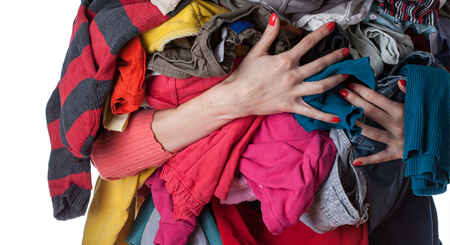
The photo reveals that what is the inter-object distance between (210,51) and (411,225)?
2.54 feet

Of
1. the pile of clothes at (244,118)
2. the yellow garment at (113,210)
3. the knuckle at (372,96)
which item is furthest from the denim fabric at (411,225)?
the yellow garment at (113,210)

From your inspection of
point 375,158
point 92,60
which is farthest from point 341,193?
point 92,60

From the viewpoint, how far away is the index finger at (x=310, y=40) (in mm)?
708

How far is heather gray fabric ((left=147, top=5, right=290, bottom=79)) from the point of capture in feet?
2.07

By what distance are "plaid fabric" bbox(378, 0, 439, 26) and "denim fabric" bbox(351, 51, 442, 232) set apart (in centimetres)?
8

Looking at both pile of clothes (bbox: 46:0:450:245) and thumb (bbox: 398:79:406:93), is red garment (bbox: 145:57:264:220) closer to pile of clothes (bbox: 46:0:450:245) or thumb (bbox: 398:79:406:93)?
pile of clothes (bbox: 46:0:450:245)

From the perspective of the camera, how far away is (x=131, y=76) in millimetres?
703

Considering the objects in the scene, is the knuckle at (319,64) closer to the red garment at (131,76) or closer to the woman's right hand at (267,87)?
the woman's right hand at (267,87)

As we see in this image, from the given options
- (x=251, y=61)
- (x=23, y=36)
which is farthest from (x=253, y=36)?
(x=23, y=36)

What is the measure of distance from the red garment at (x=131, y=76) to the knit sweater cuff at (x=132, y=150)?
0.10 meters

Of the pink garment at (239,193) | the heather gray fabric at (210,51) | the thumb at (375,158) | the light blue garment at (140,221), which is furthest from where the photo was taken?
the light blue garment at (140,221)

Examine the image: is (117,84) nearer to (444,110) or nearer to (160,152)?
(160,152)

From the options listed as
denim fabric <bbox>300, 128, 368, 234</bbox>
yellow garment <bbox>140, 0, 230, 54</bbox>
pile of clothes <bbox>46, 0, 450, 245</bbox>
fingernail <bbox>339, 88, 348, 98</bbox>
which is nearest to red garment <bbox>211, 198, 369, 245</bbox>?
pile of clothes <bbox>46, 0, 450, 245</bbox>

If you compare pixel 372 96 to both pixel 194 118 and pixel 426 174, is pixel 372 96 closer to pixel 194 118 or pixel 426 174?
pixel 426 174
